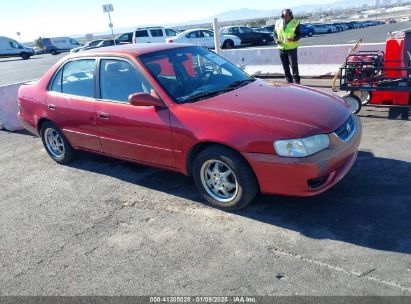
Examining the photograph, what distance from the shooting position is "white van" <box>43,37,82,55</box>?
42469mm

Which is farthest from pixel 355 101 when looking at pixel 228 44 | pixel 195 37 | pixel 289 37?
pixel 228 44

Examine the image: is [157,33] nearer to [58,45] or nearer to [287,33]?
[287,33]

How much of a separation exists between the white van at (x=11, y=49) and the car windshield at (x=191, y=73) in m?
37.6

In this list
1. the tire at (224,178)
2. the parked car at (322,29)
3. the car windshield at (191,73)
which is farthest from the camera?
the parked car at (322,29)

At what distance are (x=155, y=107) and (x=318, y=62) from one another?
7.17 metres

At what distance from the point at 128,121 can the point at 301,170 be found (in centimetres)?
200

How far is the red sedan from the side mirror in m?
0.01

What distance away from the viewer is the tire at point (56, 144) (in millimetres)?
5368

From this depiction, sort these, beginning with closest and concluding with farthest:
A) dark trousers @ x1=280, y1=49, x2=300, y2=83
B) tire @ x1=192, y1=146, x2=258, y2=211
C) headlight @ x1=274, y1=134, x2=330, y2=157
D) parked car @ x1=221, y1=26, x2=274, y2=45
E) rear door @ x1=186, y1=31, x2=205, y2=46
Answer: headlight @ x1=274, y1=134, x2=330, y2=157 < tire @ x1=192, y1=146, x2=258, y2=211 < dark trousers @ x1=280, y1=49, x2=300, y2=83 < rear door @ x1=186, y1=31, x2=205, y2=46 < parked car @ x1=221, y1=26, x2=274, y2=45

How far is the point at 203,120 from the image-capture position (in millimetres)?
3668

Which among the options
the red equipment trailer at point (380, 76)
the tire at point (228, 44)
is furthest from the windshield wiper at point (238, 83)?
the tire at point (228, 44)

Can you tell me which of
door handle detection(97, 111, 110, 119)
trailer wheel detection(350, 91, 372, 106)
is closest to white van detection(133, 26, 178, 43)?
trailer wheel detection(350, 91, 372, 106)

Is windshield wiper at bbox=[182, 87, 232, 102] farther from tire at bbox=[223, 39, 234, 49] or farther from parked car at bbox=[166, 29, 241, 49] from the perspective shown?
tire at bbox=[223, 39, 234, 49]

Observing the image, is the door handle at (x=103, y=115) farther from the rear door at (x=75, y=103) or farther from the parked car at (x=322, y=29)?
the parked car at (x=322, y=29)
